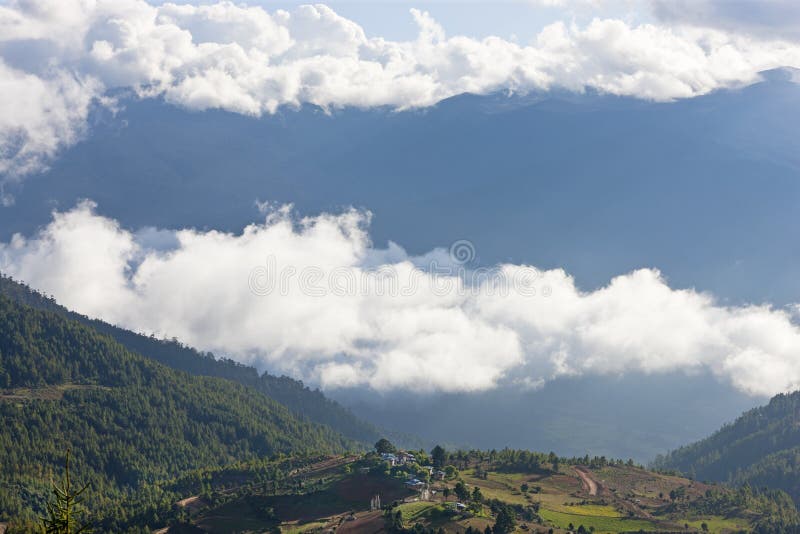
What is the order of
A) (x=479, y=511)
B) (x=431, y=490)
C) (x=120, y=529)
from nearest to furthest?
(x=479, y=511) < (x=431, y=490) < (x=120, y=529)

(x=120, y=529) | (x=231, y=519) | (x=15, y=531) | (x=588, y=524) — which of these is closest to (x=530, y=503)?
(x=588, y=524)

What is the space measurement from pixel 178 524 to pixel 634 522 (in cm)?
9684

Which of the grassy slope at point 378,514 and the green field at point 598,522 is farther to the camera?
the green field at point 598,522

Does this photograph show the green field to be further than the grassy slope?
Yes

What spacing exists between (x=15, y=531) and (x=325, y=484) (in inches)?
2573

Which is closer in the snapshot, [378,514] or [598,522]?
[378,514]

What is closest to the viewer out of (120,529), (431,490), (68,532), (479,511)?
(68,532)

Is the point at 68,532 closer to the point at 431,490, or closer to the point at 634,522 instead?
the point at 431,490

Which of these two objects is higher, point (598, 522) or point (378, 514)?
point (378, 514)

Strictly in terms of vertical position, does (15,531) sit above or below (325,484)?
below

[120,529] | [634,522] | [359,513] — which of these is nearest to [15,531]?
[120,529]

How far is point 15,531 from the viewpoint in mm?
190625

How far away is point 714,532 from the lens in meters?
194

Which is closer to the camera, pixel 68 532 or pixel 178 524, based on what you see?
pixel 68 532
